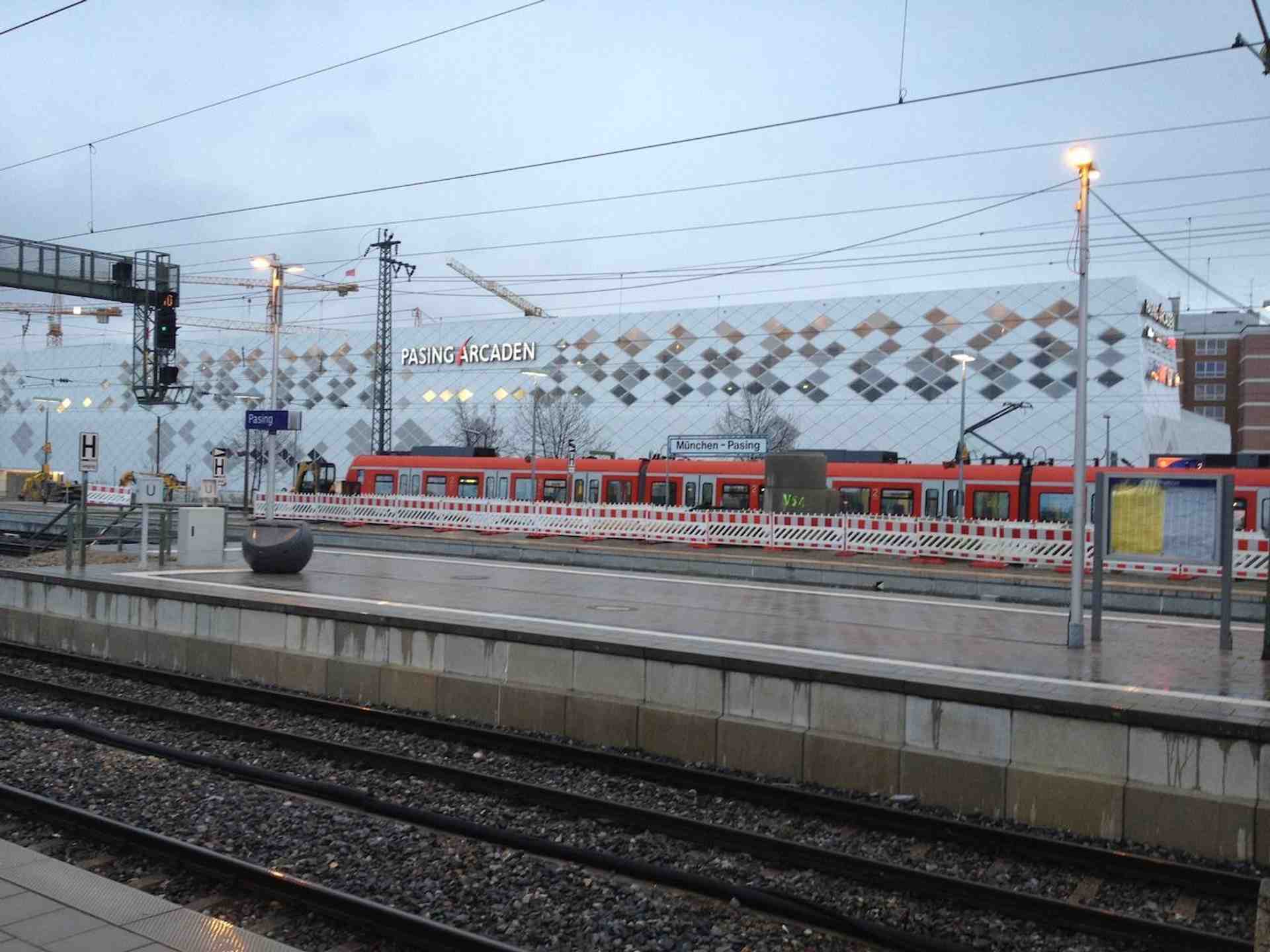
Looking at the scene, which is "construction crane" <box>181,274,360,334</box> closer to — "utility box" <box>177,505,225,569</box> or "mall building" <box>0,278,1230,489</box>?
"mall building" <box>0,278,1230,489</box>

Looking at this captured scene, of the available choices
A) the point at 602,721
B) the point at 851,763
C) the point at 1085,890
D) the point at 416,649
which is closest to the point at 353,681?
the point at 416,649

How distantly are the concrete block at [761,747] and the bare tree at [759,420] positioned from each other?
45436 millimetres

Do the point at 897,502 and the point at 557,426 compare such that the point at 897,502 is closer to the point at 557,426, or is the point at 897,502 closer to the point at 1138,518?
the point at 1138,518

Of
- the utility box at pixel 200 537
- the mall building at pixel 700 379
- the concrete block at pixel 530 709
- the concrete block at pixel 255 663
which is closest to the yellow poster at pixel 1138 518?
the concrete block at pixel 530 709

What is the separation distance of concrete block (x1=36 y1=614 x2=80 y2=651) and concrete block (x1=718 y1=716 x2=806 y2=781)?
11.9 m

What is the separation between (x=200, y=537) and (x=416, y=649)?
9.68 meters

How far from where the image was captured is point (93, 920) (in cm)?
584

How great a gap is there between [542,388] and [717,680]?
5593 centimetres

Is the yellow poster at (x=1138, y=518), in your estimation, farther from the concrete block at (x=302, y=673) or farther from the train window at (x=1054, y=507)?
the train window at (x=1054, y=507)

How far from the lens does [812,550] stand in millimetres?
30016

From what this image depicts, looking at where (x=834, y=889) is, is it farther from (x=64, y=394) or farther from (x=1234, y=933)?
(x=64, y=394)

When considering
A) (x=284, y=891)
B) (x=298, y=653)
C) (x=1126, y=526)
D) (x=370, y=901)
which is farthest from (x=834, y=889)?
(x=298, y=653)

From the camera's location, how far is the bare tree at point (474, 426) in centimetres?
6359

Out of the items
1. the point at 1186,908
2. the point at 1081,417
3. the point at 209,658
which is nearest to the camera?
the point at 1186,908
